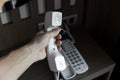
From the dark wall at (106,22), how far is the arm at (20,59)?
450 mm

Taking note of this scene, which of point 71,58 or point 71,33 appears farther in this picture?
point 71,33

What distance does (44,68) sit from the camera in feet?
3.29

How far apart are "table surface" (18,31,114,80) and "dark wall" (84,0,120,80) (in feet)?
0.47

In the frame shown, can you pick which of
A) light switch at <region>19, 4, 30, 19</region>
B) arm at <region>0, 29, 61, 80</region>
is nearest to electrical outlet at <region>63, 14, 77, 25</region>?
light switch at <region>19, 4, 30, 19</region>

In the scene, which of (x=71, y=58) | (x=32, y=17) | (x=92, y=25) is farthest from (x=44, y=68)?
(x=92, y=25)

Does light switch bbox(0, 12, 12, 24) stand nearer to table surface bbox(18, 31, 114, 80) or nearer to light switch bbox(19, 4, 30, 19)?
light switch bbox(19, 4, 30, 19)

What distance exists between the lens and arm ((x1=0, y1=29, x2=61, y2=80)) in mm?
679

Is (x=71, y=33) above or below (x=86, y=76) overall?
above

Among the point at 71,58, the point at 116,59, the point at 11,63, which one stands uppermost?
the point at 11,63

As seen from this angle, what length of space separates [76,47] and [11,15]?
0.35m

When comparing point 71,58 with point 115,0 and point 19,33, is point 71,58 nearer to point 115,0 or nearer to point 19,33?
point 19,33

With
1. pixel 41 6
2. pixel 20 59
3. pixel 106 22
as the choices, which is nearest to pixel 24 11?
pixel 41 6

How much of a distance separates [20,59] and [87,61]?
0.41 metres

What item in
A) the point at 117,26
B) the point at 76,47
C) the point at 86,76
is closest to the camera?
the point at 86,76
